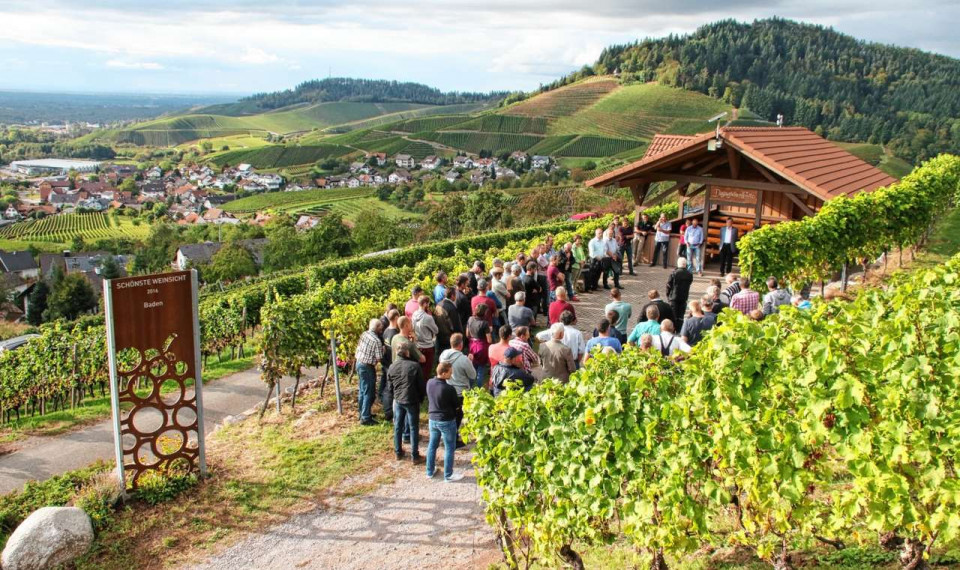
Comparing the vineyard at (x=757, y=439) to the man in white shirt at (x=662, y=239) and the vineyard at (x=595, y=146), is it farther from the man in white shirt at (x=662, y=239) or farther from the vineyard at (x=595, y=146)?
the vineyard at (x=595, y=146)

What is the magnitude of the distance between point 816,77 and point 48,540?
140 m

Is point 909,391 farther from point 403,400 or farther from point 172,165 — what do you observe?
point 172,165

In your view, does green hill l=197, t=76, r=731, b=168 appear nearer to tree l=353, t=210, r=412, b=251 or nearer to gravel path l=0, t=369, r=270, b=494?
tree l=353, t=210, r=412, b=251

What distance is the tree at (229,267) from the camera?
67.9m

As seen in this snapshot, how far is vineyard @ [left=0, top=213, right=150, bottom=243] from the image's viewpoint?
3976 inches

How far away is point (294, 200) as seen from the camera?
358 ft

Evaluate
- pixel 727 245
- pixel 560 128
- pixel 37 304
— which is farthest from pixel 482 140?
pixel 727 245

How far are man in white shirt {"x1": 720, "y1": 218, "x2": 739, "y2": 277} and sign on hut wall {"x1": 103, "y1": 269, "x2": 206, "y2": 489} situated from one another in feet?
38.6

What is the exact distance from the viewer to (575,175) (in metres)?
86.4

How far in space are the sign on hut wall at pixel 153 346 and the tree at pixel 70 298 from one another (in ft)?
215

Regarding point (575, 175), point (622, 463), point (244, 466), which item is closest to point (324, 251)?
point (575, 175)

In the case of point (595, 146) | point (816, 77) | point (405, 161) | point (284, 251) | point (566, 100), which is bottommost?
point (284, 251)

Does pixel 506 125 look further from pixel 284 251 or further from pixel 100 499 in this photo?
pixel 100 499

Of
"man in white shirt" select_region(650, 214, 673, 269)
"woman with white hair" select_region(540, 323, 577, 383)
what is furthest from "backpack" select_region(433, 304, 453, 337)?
"man in white shirt" select_region(650, 214, 673, 269)
